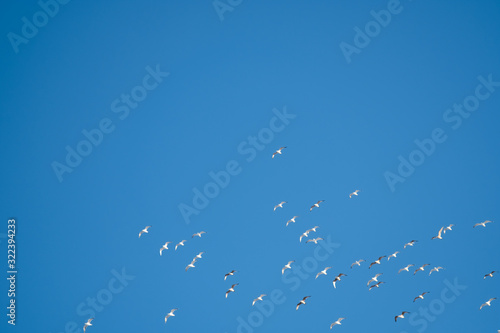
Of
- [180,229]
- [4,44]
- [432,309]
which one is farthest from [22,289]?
[432,309]

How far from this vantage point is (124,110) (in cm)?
9106
